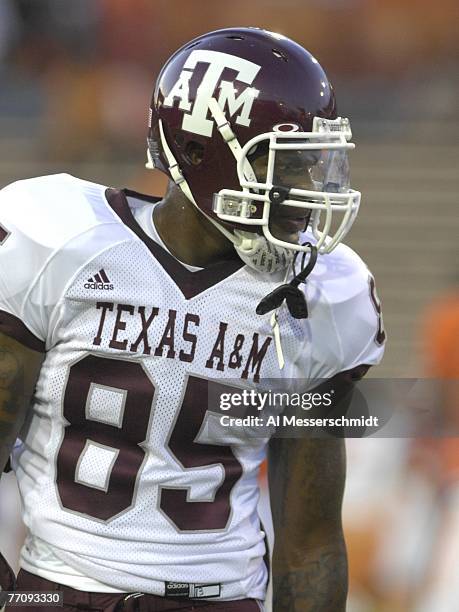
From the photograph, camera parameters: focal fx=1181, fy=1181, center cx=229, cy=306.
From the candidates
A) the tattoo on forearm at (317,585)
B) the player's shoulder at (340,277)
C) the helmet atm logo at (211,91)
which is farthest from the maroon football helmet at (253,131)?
the tattoo on forearm at (317,585)

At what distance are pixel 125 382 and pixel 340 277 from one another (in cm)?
48

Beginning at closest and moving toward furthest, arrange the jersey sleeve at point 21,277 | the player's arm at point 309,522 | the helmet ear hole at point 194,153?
the jersey sleeve at point 21,277 < the helmet ear hole at point 194,153 < the player's arm at point 309,522

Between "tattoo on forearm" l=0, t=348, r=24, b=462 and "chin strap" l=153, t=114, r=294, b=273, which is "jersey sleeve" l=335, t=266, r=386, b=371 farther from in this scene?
"tattoo on forearm" l=0, t=348, r=24, b=462

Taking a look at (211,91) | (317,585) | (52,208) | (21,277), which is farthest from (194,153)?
(317,585)

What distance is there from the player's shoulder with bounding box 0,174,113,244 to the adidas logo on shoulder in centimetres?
8

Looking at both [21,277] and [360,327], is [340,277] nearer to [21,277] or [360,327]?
[360,327]

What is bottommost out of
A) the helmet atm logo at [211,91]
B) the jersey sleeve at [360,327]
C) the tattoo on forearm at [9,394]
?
the tattoo on forearm at [9,394]

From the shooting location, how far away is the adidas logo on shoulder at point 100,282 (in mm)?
2053

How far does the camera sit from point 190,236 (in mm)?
2168

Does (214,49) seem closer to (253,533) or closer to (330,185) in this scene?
(330,185)

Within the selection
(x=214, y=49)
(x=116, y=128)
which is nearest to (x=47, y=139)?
(x=116, y=128)

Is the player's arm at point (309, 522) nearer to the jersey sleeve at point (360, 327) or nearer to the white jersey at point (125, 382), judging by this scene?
the jersey sleeve at point (360, 327)

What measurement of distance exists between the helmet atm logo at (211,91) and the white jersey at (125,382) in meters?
0.23

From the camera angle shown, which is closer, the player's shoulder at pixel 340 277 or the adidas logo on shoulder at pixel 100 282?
the adidas logo on shoulder at pixel 100 282
